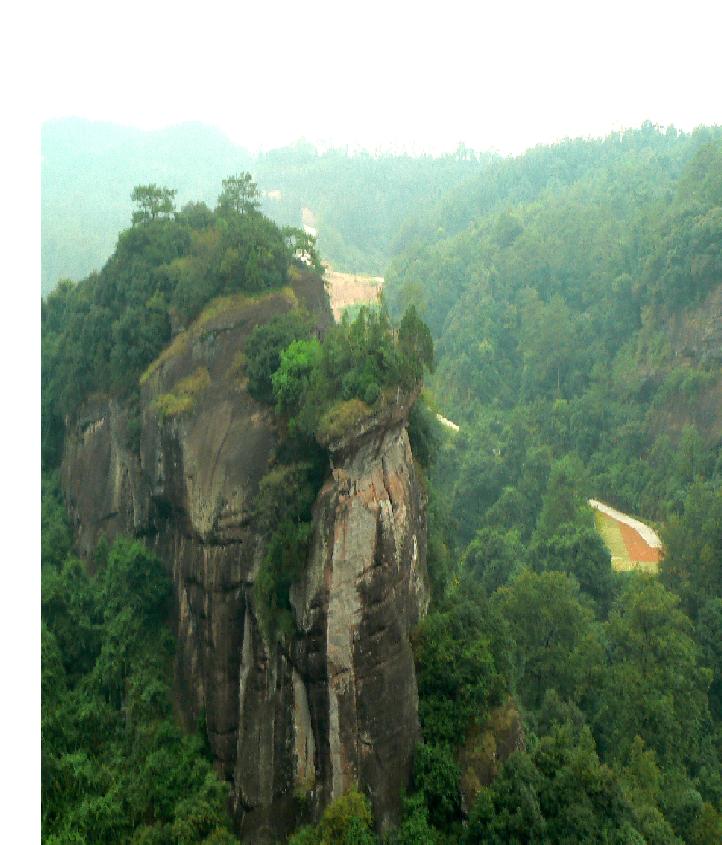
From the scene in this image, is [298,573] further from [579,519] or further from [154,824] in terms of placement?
[579,519]

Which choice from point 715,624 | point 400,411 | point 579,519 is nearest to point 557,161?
point 579,519

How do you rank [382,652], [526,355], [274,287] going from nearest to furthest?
[382,652], [274,287], [526,355]

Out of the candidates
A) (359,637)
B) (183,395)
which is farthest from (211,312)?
(359,637)

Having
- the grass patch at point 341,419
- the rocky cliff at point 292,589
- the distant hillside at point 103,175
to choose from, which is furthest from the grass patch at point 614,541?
the distant hillside at point 103,175

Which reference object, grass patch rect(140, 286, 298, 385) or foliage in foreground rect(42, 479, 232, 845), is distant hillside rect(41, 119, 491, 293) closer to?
grass patch rect(140, 286, 298, 385)

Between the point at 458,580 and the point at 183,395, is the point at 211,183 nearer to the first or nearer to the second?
the point at 183,395

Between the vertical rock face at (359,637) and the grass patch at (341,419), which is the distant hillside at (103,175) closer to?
A: the grass patch at (341,419)
